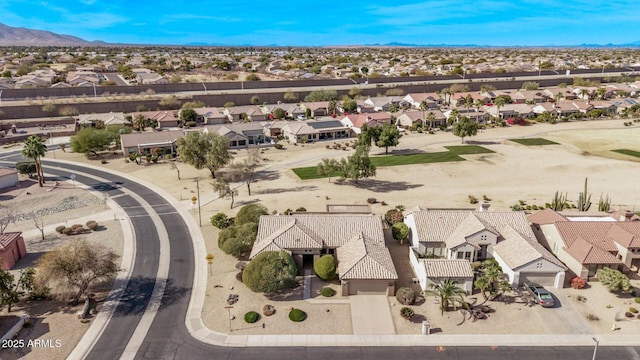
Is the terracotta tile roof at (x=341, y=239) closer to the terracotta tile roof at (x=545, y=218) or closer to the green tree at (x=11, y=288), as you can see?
the terracotta tile roof at (x=545, y=218)

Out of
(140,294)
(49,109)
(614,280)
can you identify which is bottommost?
(140,294)

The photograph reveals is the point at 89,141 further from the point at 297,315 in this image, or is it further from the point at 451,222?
the point at 451,222

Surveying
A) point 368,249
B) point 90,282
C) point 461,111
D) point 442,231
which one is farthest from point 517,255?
point 461,111

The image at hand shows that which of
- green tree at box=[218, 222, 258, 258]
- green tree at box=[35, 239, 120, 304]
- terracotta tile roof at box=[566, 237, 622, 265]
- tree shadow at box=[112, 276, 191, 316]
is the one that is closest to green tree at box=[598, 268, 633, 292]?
terracotta tile roof at box=[566, 237, 622, 265]

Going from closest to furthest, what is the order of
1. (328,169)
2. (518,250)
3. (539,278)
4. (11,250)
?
1. (539,278)
2. (518,250)
3. (11,250)
4. (328,169)

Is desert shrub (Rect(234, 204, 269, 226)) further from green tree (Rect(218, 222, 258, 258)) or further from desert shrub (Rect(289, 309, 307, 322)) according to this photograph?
desert shrub (Rect(289, 309, 307, 322))

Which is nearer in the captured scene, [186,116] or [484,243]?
[484,243]

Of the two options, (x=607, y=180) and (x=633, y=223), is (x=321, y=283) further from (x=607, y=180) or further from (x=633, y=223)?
(x=607, y=180)

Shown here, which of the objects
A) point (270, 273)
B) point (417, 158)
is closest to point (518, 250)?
point (270, 273)
